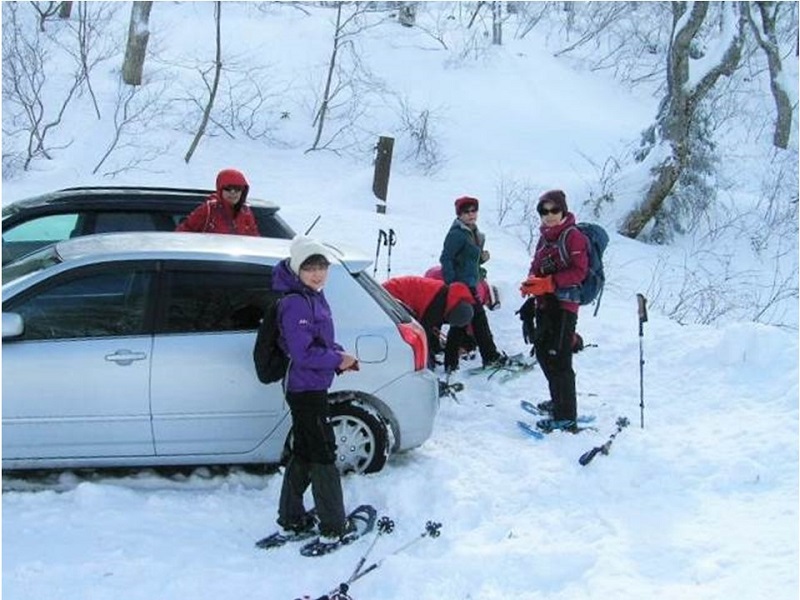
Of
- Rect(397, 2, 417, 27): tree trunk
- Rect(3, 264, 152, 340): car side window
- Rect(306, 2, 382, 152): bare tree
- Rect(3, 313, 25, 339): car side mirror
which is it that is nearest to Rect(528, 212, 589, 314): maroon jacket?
Rect(3, 264, 152, 340): car side window

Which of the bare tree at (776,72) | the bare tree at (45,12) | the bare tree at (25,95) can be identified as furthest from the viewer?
the bare tree at (45,12)

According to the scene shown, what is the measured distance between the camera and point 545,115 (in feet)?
86.6

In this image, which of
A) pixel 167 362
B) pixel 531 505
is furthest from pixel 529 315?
pixel 167 362

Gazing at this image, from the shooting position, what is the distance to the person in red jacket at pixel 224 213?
701 cm

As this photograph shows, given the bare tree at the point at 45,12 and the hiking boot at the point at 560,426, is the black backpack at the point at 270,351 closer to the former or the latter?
the hiking boot at the point at 560,426

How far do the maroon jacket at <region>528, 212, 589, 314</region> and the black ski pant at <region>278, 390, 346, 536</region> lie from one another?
234cm

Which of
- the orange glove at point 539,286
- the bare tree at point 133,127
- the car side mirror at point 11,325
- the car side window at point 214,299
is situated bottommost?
the car side mirror at point 11,325

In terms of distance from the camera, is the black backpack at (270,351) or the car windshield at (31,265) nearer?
the black backpack at (270,351)

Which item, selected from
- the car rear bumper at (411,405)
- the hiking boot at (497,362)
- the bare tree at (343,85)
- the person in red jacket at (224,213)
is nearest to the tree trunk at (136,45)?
the bare tree at (343,85)

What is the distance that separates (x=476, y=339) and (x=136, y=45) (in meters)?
17.4

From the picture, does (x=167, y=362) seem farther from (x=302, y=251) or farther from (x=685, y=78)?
(x=685, y=78)

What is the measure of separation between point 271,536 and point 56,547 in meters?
1.14

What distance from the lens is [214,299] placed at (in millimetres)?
5293

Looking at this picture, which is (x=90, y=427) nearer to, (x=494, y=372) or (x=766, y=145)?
(x=494, y=372)
